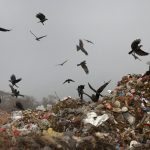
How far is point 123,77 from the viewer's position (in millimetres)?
15422

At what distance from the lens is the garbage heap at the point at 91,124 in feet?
31.8

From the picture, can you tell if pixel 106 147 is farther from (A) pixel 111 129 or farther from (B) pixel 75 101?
(B) pixel 75 101

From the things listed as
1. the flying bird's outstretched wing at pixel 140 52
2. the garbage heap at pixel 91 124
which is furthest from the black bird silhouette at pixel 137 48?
the garbage heap at pixel 91 124

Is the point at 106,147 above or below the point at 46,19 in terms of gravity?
below

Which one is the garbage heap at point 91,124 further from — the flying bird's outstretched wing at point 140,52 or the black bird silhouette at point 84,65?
the flying bird's outstretched wing at point 140,52

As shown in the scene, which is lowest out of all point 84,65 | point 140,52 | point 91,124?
point 91,124

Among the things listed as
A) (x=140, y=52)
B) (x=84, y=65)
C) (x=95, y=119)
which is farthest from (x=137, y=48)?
(x=95, y=119)

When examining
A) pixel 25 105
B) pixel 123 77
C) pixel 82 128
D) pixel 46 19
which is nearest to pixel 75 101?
pixel 123 77

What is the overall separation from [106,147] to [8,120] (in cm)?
438

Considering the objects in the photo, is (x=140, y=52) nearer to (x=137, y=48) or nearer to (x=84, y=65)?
(x=137, y=48)

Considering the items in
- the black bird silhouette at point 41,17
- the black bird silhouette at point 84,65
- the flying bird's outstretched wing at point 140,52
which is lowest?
the black bird silhouette at point 84,65

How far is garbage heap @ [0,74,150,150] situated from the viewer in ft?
31.8

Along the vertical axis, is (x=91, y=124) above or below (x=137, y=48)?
below

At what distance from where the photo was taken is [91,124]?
11430 mm
